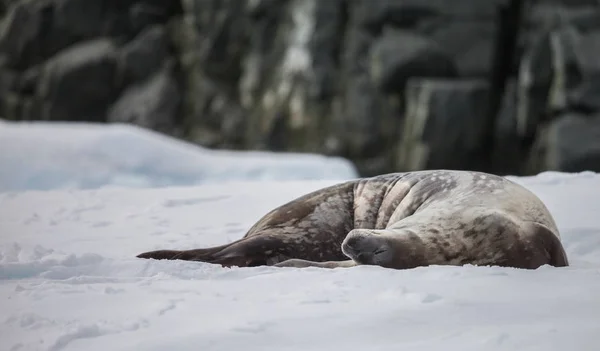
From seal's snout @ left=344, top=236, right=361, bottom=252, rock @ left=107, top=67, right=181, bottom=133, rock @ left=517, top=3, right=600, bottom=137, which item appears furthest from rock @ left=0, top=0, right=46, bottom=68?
seal's snout @ left=344, top=236, right=361, bottom=252

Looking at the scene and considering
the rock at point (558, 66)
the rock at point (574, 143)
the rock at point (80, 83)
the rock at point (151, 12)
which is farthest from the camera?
the rock at point (151, 12)

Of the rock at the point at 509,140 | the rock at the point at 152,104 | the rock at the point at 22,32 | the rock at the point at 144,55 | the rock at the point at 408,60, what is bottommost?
the rock at the point at 509,140

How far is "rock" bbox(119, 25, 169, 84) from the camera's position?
18859mm

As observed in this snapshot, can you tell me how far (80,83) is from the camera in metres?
→ 18.8

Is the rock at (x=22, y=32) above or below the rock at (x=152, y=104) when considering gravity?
above

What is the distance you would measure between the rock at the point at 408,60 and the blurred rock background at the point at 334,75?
0.09ft

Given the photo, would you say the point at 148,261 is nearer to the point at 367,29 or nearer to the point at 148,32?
the point at 367,29

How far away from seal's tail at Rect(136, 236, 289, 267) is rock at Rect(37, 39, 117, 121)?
16.5 metres

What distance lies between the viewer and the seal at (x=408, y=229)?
268 centimetres

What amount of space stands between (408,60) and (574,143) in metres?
3.79

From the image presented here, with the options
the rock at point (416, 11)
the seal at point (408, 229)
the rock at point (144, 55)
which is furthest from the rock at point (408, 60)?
the seal at point (408, 229)

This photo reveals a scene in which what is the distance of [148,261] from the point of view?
2963 millimetres

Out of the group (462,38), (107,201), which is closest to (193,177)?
(107,201)

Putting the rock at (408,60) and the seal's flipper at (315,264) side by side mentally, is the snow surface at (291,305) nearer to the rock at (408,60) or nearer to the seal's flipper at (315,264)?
the seal's flipper at (315,264)
